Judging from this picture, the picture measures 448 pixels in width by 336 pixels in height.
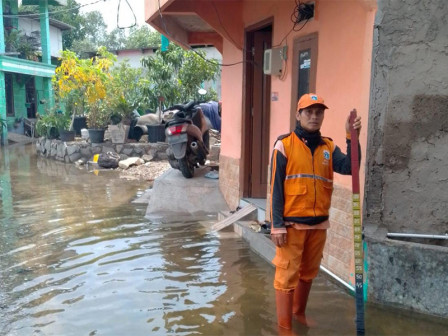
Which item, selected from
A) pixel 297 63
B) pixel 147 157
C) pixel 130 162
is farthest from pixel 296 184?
pixel 147 157

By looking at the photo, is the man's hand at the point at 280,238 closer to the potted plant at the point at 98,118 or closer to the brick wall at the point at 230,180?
the brick wall at the point at 230,180

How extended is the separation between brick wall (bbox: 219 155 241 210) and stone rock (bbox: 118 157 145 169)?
238 inches

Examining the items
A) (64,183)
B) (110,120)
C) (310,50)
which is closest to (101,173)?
(64,183)

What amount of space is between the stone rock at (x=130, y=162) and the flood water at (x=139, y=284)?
5513 millimetres

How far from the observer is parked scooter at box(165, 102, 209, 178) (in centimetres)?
768

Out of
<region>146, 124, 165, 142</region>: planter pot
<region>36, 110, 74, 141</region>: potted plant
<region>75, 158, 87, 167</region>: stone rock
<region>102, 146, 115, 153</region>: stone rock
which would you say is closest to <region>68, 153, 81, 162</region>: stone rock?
<region>75, 158, 87, 167</region>: stone rock

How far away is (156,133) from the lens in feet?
48.5

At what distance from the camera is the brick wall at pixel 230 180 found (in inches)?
280

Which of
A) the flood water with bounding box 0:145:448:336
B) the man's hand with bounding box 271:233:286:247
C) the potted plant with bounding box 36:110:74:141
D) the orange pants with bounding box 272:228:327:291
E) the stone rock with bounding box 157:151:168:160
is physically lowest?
the flood water with bounding box 0:145:448:336

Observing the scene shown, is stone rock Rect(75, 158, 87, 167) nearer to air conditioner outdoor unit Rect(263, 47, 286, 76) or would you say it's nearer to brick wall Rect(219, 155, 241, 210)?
brick wall Rect(219, 155, 241, 210)

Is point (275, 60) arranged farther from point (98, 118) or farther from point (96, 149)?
point (98, 118)

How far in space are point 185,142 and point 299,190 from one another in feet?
15.7

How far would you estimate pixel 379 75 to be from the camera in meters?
3.71

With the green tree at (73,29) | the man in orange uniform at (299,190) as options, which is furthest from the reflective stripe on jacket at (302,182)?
the green tree at (73,29)
